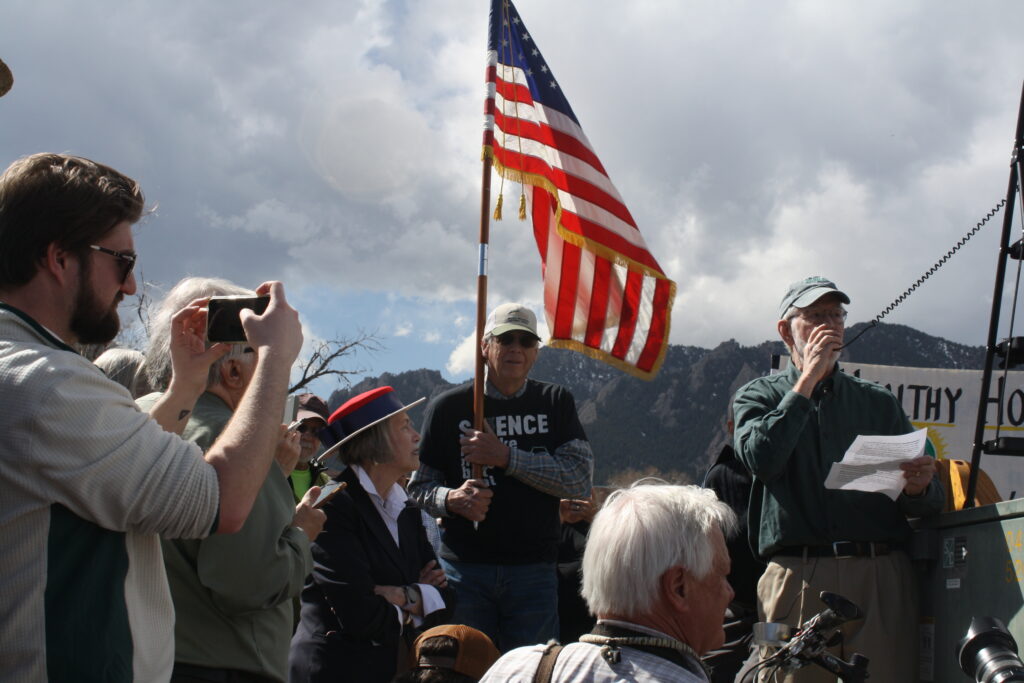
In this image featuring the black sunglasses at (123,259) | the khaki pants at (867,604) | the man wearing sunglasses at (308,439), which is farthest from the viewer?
the man wearing sunglasses at (308,439)

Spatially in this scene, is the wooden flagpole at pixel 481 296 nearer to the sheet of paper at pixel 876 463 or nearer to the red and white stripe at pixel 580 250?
the red and white stripe at pixel 580 250

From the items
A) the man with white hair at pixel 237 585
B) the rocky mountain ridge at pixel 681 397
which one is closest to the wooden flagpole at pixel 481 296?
the man with white hair at pixel 237 585

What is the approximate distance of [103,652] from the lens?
5.33 feet

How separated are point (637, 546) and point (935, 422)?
800 centimetres

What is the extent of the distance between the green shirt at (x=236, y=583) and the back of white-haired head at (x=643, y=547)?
82 centimetres

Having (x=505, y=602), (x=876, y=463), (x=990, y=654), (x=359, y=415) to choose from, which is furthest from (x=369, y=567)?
(x=990, y=654)

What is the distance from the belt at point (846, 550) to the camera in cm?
358

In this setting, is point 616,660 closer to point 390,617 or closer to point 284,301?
point 284,301

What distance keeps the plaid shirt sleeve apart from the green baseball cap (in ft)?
4.15

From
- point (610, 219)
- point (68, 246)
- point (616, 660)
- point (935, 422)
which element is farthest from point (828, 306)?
point (935, 422)

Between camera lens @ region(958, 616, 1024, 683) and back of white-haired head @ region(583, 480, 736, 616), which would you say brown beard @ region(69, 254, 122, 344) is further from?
camera lens @ region(958, 616, 1024, 683)

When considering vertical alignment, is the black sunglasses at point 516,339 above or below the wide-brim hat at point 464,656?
above

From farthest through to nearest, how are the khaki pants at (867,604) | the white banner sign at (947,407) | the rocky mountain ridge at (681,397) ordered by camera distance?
the rocky mountain ridge at (681,397) → the white banner sign at (947,407) → the khaki pants at (867,604)

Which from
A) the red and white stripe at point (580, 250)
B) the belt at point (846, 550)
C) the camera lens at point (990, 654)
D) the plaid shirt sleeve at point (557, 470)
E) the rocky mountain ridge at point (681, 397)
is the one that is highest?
the rocky mountain ridge at point (681, 397)
